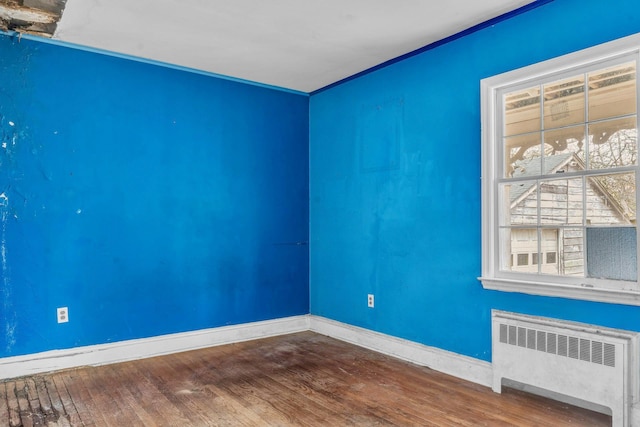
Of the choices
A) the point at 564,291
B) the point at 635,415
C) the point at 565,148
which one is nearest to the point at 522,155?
the point at 565,148

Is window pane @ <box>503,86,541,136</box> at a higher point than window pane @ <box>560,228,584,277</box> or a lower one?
higher

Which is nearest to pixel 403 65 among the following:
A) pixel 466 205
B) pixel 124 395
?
pixel 466 205

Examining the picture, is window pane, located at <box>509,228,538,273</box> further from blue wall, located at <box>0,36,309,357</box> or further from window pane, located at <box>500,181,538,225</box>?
blue wall, located at <box>0,36,309,357</box>

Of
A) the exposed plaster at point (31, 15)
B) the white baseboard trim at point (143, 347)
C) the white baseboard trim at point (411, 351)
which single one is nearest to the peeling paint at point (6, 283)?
the white baseboard trim at point (143, 347)

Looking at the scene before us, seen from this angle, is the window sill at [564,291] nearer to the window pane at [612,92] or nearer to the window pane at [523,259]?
the window pane at [523,259]

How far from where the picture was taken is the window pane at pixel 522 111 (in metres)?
3.06

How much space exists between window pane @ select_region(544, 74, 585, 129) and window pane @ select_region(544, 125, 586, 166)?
0.17 ft

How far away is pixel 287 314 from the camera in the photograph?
4793mm

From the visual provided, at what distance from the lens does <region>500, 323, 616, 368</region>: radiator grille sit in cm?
256

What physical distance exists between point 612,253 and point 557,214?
405mm

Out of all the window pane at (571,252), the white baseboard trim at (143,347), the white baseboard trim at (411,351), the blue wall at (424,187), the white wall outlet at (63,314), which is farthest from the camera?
the white wall outlet at (63,314)

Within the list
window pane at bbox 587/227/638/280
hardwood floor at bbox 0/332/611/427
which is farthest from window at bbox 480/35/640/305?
hardwood floor at bbox 0/332/611/427

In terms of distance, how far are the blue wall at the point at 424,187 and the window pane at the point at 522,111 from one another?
0.20 metres

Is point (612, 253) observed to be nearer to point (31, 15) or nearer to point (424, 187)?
point (424, 187)
